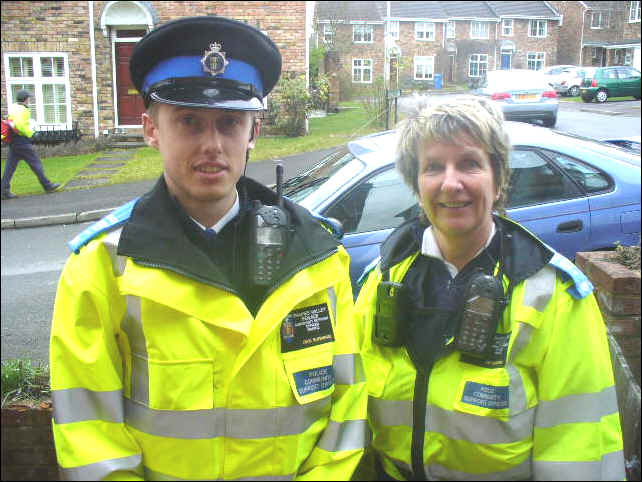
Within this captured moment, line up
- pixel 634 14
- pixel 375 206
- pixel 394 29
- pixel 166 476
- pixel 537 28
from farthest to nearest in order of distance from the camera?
pixel 634 14
pixel 394 29
pixel 537 28
pixel 375 206
pixel 166 476

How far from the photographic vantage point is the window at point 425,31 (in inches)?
1090

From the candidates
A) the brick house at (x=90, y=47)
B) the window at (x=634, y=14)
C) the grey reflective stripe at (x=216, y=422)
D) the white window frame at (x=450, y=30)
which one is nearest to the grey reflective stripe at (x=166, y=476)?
the grey reflective stripe at (x=216, y=422)

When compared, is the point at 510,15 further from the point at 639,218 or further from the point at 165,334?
the point at 165,334

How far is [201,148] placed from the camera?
72.4 inches

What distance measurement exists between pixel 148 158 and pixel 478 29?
1754cm

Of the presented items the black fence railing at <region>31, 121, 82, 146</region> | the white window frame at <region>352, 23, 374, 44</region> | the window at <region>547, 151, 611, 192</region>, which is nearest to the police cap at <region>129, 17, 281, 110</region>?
the window at <region>547, 151, 611, 192</region>

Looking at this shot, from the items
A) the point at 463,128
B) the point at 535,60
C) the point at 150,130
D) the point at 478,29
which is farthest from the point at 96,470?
the point at 535,60

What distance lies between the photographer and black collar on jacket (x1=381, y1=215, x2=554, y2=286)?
1909 millimetres

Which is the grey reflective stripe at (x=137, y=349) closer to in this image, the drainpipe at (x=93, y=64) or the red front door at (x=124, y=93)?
the red front door at (x=124, y=93)

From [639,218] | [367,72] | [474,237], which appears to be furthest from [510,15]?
[474,237]

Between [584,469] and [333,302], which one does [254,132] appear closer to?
[333,302]

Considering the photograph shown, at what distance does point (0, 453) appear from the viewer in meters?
2.59

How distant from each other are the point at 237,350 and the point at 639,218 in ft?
12.9

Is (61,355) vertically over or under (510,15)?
under
